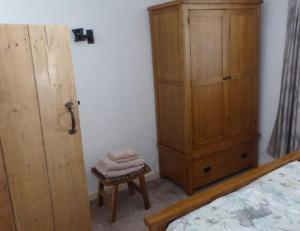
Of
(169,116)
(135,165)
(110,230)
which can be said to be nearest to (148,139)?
(169,116)

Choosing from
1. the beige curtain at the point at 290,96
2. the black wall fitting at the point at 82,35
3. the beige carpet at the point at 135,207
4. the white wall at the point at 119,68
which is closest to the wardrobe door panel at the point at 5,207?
the beige carpet at the point at 135,207

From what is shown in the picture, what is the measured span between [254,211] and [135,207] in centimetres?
151

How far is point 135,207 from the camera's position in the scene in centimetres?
262

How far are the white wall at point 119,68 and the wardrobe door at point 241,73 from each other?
19cm

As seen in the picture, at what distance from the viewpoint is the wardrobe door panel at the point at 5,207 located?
1.69m

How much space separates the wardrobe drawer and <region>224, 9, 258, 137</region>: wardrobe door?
0.21 meters

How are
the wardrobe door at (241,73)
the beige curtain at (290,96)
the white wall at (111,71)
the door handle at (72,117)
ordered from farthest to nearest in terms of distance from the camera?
the wardrobe door at (241,73) < the beige curtain at (290,96) < the white wall at (111,71) < the door handle at (72,117)

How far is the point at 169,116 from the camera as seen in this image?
2848 mm

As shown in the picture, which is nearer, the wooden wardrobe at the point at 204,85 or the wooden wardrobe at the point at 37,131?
the wooden wardrobe at the point at 37,131

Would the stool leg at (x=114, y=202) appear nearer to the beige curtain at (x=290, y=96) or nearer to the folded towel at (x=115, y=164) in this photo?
the folded towel at (x=115, y=164)

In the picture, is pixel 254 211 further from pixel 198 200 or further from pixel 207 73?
pixel 207 73

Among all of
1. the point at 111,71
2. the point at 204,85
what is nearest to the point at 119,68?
the point at 111,71

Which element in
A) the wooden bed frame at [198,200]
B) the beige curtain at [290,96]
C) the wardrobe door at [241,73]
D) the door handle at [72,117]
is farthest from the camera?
the wardrobe door at [241,73]

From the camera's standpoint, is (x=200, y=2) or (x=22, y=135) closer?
(x=22, y=135)
